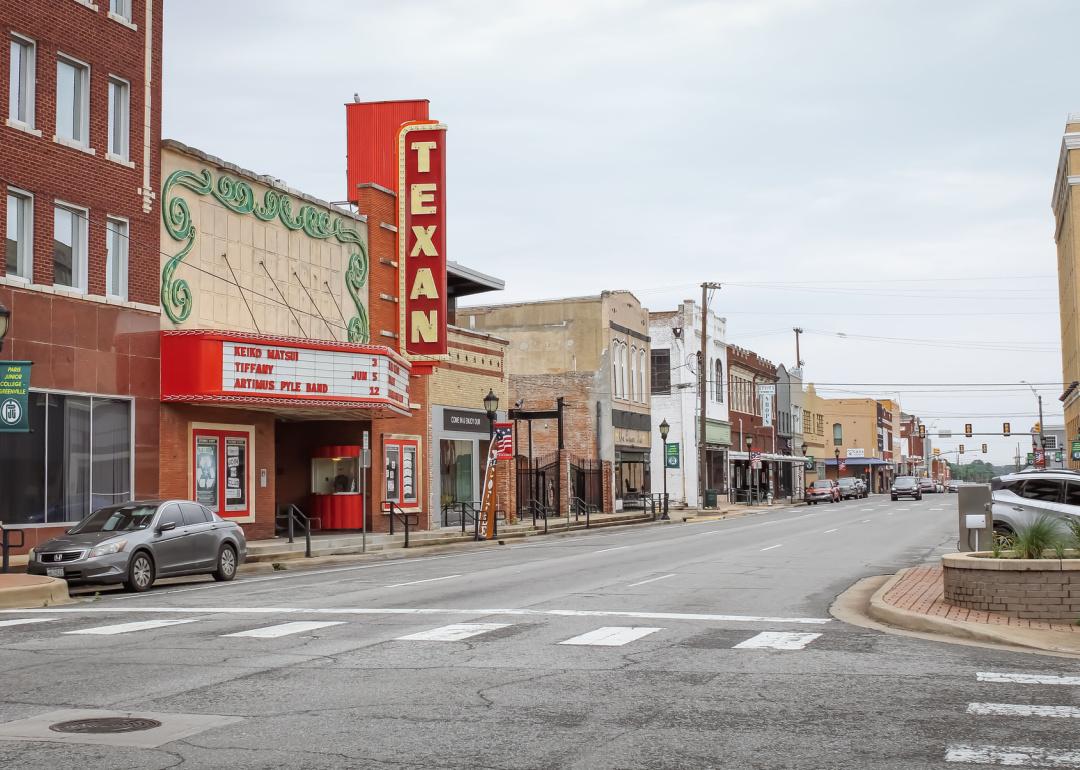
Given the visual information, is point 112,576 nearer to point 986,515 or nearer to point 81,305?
point 81,305

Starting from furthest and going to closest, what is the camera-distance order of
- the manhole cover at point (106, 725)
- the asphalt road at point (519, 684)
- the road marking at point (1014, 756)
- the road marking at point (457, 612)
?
the road marking at point (457, 612) < the manhole cover at point (106, 725) < the asphalt road at point (519, 684) < the road marking at point (1014, 756)

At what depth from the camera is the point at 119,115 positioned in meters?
26.8

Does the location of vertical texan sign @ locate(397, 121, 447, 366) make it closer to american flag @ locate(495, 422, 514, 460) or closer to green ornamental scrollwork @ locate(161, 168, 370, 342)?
green ornamental scrollwork @ locate(161, 168, 370, 342)

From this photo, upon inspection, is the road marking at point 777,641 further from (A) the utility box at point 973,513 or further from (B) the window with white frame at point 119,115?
(B) the window with white frame at point 119,115

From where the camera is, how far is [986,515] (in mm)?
16828

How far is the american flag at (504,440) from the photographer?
36.2m

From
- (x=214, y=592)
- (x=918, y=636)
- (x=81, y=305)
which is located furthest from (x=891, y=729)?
(x=81, y=305)

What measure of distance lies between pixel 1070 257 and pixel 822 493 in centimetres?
2051

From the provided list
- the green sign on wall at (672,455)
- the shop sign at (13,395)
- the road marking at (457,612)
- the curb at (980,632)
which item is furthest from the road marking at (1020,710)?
the green sign on wall at (672,455)

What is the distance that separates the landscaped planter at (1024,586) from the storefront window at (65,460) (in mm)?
17502

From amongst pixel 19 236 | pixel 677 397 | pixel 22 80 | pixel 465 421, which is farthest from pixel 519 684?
pixel 677 397

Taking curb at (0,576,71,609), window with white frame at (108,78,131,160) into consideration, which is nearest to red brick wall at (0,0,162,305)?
window with white frame at (108,78,131,160)

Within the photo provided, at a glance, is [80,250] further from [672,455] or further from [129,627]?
[672,455]

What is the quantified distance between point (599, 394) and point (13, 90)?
34696mm
